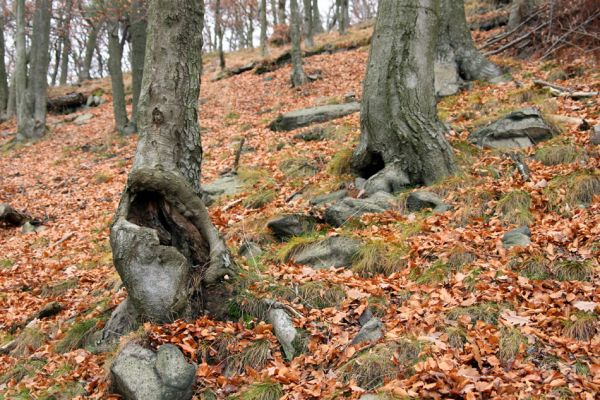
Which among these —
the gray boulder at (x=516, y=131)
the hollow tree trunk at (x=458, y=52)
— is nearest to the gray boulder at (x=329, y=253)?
the gray boulder at (x=516, y=131)

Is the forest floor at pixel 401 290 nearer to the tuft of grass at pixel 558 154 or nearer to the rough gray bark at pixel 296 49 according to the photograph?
the tuft of grass at pixel 558 154

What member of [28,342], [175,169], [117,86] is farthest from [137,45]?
[175,169]

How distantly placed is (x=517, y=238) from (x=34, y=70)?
58.6 feet

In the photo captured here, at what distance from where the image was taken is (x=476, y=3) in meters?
18.3

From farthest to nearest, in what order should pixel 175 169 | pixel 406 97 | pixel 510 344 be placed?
pixel 406 97 < pixel 175 169 < pixel 510 344

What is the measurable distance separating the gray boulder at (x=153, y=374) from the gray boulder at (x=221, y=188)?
4.45m

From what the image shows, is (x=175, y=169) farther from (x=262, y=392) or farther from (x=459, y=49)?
(x=459, y=49)

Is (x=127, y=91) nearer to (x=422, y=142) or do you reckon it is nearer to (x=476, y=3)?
(x=476, y=3)

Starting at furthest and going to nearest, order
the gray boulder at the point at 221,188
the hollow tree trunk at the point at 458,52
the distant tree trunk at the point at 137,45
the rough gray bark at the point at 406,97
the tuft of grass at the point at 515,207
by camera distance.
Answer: the distant tree trunk at the point at 137,45 < the hollow tree trunk at the point at 458,52 < the gray boulder at the point at 221,188 < the rough gray bark at the point at 406,97 < the tuft of grass at the point at 515,207

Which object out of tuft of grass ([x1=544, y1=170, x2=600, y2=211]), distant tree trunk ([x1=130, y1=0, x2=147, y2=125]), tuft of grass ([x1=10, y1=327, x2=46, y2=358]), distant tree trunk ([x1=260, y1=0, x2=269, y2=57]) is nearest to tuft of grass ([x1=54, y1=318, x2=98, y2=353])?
tuft of grass ([x1=10, y1=327, x2=46, y2=358])

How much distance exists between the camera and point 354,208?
623 cm

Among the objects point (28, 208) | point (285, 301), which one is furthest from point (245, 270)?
point (28, 208)

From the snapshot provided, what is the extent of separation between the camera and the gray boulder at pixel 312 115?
11484 mm

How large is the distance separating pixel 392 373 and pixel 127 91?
78.1 ft
